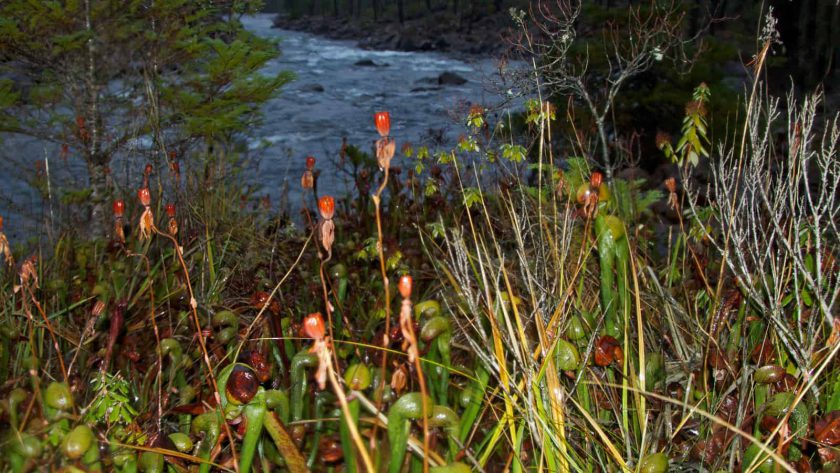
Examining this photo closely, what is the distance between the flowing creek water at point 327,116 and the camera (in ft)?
27.1

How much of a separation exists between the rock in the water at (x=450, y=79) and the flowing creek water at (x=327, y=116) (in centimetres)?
14

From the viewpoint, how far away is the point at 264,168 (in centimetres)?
1004

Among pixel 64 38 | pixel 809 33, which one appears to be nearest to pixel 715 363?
pixel 64 38

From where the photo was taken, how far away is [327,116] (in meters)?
13.1

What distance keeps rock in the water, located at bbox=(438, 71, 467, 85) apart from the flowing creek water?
0.14 m

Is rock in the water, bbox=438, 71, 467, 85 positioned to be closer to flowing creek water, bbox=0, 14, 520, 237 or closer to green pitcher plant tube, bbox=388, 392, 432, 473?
flowing creek water, bbox=0, 14, 520, 237

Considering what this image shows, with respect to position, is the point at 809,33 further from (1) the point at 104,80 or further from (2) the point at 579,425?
(2) the point at 579,425

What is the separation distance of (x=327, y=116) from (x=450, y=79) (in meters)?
3.97

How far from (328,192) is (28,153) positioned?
154 inches

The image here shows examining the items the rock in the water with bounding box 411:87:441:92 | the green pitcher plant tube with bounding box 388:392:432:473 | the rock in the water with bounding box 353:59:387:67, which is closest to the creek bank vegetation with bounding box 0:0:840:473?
the green pitcher plant tube with bounding box 388:392:432:473

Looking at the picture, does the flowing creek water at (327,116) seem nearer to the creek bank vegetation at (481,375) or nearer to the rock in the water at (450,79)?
the rock in the water at (450,79)

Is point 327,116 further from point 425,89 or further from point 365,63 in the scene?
point 365,63

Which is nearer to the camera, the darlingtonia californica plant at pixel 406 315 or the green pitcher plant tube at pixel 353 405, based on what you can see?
the darlingtonia californica plant at pixel 406 315

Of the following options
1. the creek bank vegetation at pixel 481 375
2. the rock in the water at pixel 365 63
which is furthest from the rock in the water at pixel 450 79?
the creek bank vegetation at pixel 481 375
